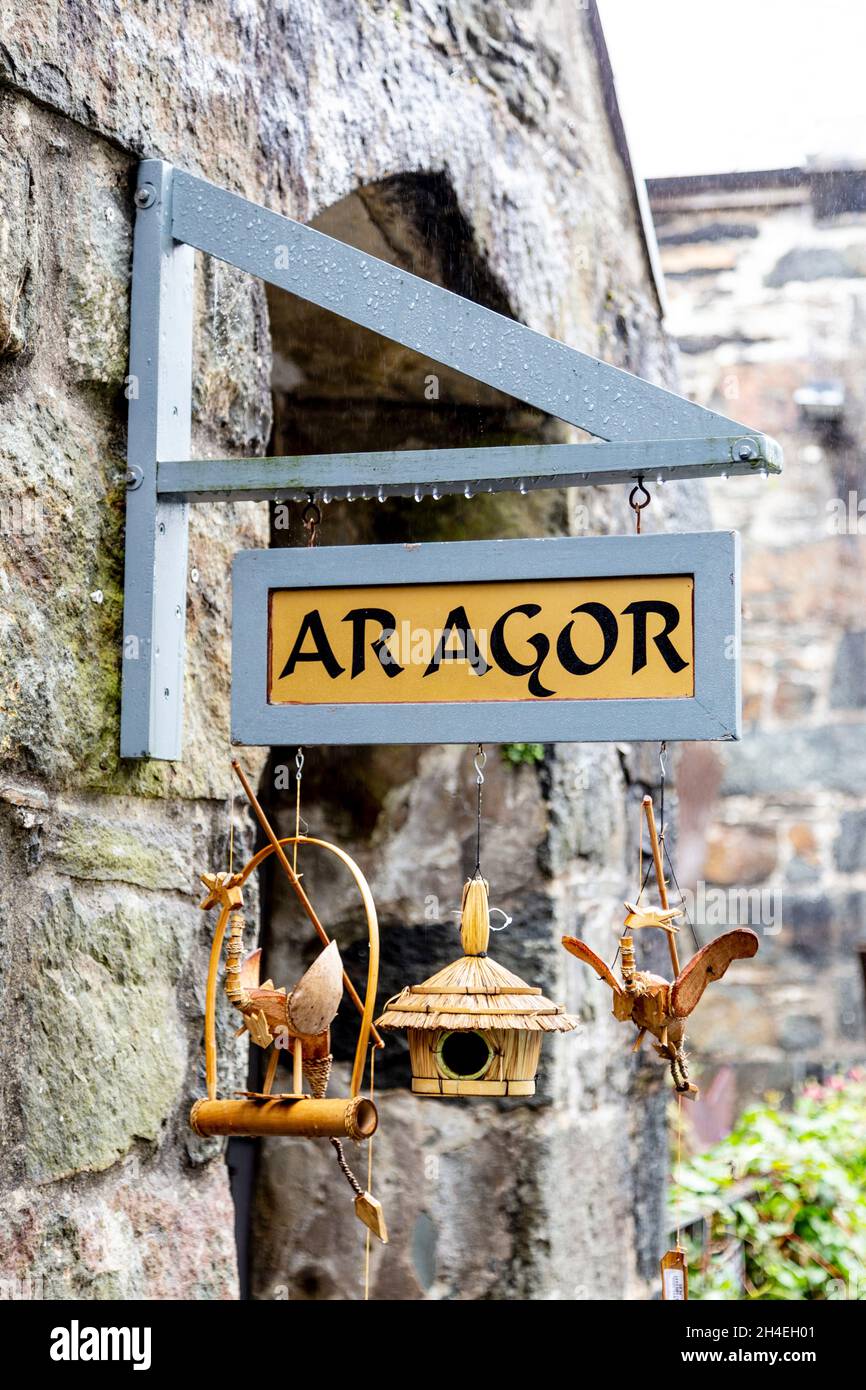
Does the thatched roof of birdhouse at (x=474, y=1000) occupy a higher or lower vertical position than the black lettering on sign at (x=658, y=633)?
lower

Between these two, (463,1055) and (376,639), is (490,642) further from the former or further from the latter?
(463,1055)

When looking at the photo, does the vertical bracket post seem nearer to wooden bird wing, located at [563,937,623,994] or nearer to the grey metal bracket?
the grey metal bracket

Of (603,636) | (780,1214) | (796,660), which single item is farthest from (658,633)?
(796,660)

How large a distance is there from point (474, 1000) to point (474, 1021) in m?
0.02

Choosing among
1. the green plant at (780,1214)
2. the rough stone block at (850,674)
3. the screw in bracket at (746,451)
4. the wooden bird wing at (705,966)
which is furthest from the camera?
the rough stone block at (850,674)

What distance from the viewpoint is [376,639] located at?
1.39 m

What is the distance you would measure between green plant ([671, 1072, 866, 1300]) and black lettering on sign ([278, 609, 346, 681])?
2.10 meters

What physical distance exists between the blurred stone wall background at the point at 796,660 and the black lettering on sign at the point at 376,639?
11.3 ft

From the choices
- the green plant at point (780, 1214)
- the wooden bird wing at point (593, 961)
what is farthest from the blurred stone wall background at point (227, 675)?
the green plant at point (780, 1214)

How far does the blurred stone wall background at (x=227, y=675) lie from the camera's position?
138 centimetres

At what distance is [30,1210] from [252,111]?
114cm

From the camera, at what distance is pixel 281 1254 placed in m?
2.56

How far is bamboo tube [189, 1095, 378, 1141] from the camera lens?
1406mm

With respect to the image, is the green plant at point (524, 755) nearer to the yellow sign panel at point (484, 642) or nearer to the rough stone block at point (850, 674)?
the yellow sign panel at point (484, 642)
